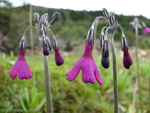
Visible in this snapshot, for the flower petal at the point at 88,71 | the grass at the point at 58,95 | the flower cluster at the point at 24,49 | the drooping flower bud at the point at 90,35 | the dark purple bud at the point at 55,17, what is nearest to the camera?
the flower petal at the point at 88,71

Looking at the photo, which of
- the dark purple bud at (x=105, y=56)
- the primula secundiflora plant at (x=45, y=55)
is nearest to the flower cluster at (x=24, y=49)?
the primula secundiflora plant at (x=45, y=55)

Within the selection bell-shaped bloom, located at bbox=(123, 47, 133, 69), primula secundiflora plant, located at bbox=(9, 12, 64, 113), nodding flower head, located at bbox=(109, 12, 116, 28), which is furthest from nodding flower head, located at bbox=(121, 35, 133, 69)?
primula secundiflora plant, located at bbox=(9, 12, 64, 113)

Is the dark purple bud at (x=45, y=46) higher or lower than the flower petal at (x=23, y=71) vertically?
higher

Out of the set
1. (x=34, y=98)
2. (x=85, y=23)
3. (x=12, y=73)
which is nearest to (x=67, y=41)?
(x=85, y=23)

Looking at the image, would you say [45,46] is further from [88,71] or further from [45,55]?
[88,71]

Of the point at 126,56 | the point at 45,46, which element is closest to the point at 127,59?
the point at 126,56

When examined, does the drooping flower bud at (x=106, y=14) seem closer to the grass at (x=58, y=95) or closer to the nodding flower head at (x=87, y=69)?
the nodding flower head at (x=87, y=69)

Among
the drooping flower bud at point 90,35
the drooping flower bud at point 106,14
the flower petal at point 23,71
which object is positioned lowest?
the flower petal at point 23,71
